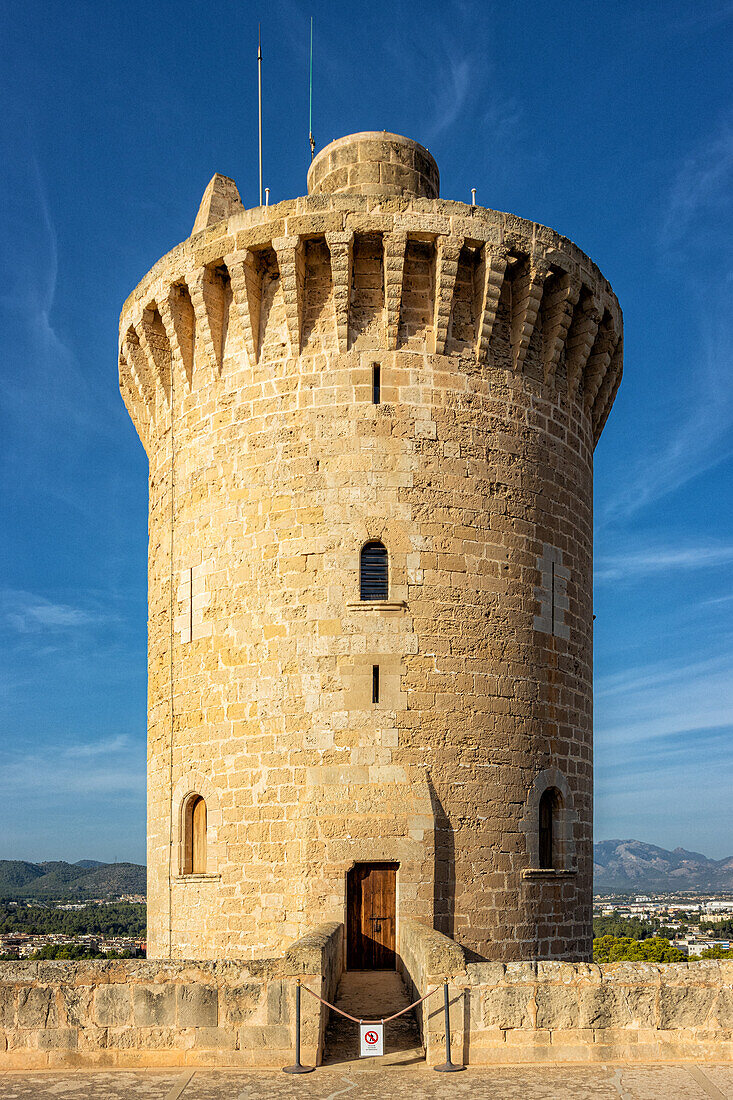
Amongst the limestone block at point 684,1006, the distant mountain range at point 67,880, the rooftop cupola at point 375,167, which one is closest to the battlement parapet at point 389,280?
the rooftop cupola at point 375,167

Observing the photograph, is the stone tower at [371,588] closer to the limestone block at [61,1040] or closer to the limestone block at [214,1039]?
the limestone block at [214,1039]

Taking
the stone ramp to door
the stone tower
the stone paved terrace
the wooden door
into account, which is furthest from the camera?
the stone tower

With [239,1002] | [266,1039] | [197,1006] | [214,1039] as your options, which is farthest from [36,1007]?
[266,1039]

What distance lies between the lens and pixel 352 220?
1355 cm

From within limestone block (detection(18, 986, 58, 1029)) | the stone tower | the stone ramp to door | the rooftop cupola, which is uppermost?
the rooftop cupola

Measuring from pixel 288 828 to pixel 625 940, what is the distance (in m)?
32.0

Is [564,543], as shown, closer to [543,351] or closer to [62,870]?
[543,351]

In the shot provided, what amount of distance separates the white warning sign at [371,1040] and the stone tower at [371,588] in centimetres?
362

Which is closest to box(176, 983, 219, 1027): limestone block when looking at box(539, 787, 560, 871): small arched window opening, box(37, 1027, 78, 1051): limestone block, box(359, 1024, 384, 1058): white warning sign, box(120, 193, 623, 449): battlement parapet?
box(37, 1027, 78, 1051): limestone block

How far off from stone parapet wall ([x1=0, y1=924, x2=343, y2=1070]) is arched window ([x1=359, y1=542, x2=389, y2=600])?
501 cm

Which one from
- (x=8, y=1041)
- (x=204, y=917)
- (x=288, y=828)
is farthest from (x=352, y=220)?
(x=8, y=1041)

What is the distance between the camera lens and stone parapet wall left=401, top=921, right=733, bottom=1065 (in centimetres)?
891

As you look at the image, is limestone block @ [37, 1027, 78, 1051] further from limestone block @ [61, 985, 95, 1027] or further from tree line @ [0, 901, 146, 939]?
tree line @ [0, 901, 146, 939]

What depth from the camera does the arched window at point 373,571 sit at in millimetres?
13258
